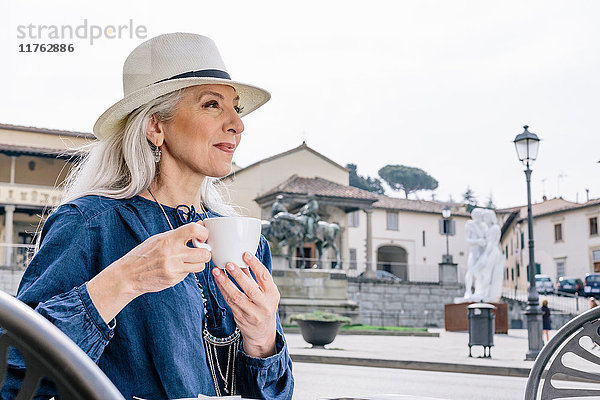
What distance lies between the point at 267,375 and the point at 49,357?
47.8 inches

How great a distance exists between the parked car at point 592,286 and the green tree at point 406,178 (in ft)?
198

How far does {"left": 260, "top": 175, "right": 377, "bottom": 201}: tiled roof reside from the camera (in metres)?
42.4

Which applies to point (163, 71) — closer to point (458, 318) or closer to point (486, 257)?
point (486, 257)

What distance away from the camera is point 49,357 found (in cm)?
84

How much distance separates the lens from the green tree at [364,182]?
93.4 m

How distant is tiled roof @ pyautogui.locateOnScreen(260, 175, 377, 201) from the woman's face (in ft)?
129

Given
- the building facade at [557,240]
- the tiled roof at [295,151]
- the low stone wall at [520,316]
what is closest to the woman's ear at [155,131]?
the low stone wall at [520,316]

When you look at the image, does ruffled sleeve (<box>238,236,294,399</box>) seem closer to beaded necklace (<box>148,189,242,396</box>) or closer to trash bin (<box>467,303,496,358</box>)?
beaded necklace (<box>148,189,242,396</box>)

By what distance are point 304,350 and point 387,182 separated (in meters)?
88.2

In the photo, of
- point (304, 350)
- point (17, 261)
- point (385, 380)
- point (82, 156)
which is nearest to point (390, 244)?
point (17, 261)

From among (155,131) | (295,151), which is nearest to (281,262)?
(295,151)

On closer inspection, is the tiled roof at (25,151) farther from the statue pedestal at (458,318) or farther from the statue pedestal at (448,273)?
the statue pedestal at (458,318)

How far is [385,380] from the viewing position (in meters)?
10.3

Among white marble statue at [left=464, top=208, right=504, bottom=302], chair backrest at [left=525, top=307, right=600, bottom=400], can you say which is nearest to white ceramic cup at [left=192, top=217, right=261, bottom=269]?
chair backrest at [left=525, top=307, right=600, bottom=400]
